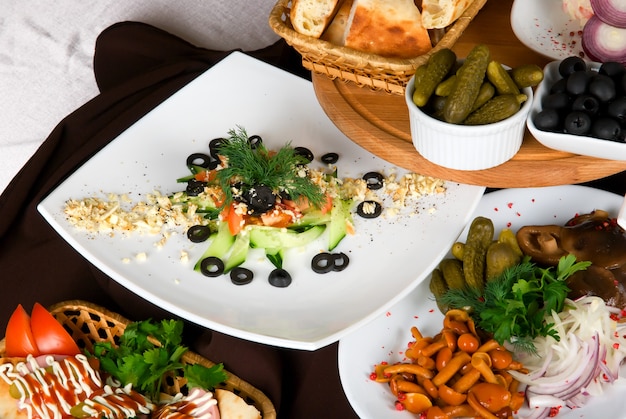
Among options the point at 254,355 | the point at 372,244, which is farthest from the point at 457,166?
the point at 254,355

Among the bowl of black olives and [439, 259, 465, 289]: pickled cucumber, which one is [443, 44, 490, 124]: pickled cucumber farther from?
[439, 259, 465, 289]: pickled cucumber

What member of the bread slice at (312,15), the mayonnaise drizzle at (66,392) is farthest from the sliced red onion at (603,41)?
the mayonnaise drizzle at (66,392)

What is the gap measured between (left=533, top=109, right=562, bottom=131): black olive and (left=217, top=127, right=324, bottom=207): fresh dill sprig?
0.45 metres

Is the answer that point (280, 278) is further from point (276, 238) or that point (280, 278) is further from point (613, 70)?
point (613, 70)

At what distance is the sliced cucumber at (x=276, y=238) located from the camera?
1.52 m

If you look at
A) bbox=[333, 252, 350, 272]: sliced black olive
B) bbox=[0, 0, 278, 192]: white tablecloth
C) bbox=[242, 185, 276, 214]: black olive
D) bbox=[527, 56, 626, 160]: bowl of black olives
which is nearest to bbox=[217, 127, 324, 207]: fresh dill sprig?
bbox=[242, 185, 276, 214]: black olive

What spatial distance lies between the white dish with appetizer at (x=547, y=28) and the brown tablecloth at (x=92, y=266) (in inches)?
25.0

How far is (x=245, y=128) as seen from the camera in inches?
68.8

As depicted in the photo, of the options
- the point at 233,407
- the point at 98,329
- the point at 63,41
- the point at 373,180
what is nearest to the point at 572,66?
the point at 373,180

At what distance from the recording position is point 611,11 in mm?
1365

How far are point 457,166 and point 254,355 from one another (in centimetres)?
49

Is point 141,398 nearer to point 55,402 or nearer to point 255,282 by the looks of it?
point 55,402

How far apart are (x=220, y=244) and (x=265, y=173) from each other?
16 centimetres

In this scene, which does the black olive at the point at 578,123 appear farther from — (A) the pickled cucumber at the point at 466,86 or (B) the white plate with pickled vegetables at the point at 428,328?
(B) the white plate with pickled vegetables at the point at 428,328
